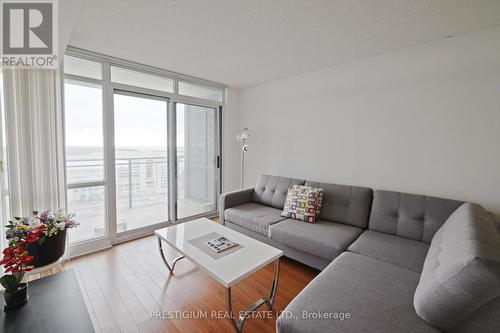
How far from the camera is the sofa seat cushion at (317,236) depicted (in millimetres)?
1984

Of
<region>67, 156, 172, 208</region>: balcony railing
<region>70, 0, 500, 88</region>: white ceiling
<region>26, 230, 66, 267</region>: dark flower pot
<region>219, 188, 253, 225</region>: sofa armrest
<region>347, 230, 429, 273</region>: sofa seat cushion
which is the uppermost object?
<region>70, 0, 500, 88</region>: white ceiling

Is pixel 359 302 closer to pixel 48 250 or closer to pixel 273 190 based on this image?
pixel 273 190

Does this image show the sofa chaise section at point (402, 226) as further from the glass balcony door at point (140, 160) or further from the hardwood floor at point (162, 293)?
the glass balcony door at point (140, 160)

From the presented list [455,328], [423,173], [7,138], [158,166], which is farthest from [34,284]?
[423,173]

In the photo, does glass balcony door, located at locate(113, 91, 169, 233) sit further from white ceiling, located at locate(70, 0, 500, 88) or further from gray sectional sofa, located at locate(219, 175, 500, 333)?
gray sectional sofa, located at locate(219, 175, 500, 333)

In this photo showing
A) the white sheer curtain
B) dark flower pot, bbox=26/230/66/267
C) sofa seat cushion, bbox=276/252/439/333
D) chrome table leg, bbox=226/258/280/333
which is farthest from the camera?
the white sheer curtain

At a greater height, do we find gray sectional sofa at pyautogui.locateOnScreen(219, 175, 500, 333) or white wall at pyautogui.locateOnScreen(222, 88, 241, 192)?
white wall at pyautogui.locateOnScreen(222, 88, 241, 192)

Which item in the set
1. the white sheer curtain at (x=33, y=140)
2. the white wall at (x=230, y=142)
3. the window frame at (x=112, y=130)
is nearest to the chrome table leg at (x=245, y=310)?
the window frame at (x=112, y=130)

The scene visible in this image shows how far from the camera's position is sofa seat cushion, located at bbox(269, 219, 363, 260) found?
1984 millimetres

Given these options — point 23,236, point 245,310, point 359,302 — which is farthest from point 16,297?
point 359,302

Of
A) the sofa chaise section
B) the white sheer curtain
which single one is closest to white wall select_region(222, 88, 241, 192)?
the white sheer curtain

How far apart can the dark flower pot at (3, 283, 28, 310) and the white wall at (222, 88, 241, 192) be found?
9.79 feet

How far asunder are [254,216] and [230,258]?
1.07m

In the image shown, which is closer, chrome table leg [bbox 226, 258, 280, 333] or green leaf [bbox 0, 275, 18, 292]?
green leaf [bbox 0, 275, 18, 292]
